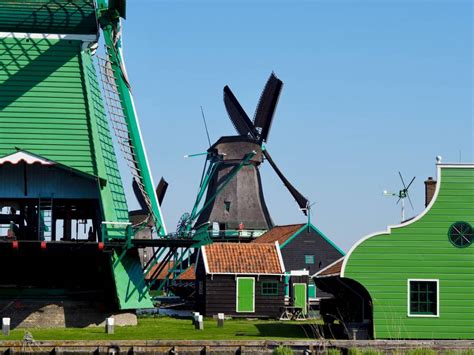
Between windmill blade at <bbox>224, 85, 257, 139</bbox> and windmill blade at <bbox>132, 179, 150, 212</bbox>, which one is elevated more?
windmill blade at <bbox>224, 85, 257, 139</bbox>

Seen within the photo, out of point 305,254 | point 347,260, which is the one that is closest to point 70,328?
point 347,260

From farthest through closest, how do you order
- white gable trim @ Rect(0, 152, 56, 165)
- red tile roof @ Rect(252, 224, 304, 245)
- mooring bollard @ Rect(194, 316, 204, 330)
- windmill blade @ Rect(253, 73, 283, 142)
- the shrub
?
windmill blade @ Rect(253, 73, 283, 142) → red tile roof @ Rect(252, 224, 304, 245) → mooring bollard @ Rect(194, 316, 204, 330) → white gable trim @ Rect(0, 152, 56, 165) → the shrub

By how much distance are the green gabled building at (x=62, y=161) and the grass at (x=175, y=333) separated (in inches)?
55.7

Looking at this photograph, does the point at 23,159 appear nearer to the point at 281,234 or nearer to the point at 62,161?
the point at 62,161

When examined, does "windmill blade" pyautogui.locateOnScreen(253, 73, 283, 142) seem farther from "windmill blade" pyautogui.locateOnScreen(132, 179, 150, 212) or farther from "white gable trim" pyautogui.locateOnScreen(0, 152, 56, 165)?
"white gable trim" pyautogui.locateOnScreen(0, 152, 56, 165)

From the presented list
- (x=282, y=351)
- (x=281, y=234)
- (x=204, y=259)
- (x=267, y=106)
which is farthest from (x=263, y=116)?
(x=282, y=351)

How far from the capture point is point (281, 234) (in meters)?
50.0

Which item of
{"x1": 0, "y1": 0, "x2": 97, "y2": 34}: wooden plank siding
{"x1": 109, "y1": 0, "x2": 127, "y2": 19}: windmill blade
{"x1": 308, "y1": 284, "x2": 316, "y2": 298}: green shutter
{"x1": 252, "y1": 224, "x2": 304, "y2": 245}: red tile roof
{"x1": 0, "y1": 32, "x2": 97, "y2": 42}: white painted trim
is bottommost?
{"x1": 308, "y1": 284, "x2": 316, "y2": 298}: green shutter

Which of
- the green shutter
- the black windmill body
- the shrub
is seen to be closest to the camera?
the shrub

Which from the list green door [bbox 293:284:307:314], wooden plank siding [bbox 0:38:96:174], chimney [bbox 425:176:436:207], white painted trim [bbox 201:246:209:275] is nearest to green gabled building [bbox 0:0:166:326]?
wooden plank siding [bbox 0:38:96:174]

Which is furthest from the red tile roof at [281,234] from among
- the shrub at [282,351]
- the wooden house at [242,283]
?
the shrub at [282,351]

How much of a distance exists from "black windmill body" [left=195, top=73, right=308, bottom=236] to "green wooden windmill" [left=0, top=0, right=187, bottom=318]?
3210 cm

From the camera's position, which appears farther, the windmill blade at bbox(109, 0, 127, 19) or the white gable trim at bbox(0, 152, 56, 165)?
the windmill blade at bbox(109, 0, 127, 19)

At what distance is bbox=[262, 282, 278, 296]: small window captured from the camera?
3825 cm
